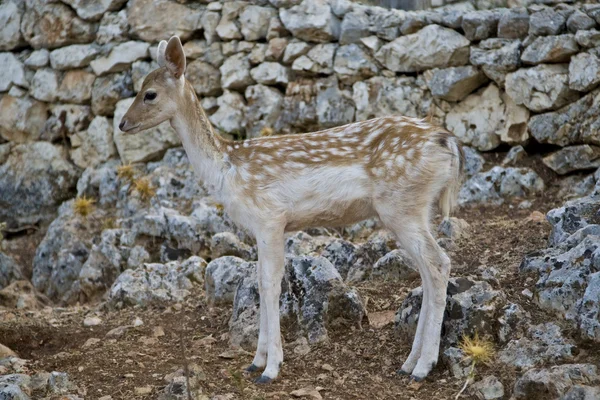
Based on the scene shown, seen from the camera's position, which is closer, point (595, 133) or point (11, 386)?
point (11, 386)

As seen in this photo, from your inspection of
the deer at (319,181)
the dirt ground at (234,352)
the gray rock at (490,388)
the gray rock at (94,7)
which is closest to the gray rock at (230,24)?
the gray rock at (94,7)

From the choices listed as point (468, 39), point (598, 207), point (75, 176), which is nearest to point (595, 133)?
point (468, 39)

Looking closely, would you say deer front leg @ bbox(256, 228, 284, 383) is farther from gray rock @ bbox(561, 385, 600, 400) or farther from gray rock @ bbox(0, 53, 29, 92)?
gray rock @ bbox(0, 53, 29, 92)

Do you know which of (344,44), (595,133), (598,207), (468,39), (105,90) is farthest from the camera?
(105,90)

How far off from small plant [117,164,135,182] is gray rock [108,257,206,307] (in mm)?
3988

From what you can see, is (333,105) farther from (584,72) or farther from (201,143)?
(201,143)

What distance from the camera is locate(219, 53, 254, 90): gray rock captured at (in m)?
13.4

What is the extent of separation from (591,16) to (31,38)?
970 cm

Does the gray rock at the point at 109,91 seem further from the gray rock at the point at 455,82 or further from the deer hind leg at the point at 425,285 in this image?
the deer hind leg at the point at 425,285

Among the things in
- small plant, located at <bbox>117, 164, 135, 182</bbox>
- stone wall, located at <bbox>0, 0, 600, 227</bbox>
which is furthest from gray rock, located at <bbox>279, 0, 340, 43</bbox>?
small plant, located at <bbox>117, 164, 135, 182</bbox>

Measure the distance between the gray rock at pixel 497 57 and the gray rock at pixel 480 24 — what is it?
126 millimetres

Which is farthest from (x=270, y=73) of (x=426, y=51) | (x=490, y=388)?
(x=490, y=388)

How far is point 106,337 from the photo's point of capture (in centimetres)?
782

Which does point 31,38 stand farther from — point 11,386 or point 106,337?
point 11,386
